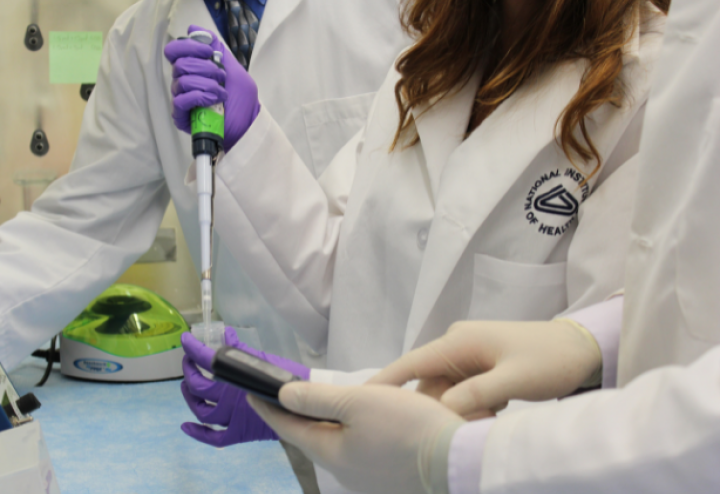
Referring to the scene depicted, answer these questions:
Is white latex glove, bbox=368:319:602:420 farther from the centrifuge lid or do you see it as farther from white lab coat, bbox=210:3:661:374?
the centrifuge lid

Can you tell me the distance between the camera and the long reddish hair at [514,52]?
0.72m

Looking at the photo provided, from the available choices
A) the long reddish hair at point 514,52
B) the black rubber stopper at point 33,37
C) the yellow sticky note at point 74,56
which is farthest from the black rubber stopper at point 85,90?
the long reddish hair at point 514,52

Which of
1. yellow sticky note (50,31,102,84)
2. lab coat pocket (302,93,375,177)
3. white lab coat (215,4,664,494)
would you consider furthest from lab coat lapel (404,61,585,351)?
yellow sticky note (50,31,102,84)

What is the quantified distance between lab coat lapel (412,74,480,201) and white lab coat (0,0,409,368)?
1.25 feet

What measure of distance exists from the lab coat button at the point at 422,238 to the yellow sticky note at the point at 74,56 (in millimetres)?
1123

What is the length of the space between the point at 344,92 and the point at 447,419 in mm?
1001

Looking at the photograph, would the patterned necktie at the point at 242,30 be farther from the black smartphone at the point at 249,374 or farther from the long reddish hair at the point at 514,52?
the black smartphone at the point at 249,374

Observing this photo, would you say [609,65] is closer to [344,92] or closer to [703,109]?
[703,109]

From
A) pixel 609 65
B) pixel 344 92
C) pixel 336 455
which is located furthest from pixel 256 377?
pixel 344 92

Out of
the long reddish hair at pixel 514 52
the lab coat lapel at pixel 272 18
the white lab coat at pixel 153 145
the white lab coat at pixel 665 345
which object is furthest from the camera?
the lab coat lapel at pixel 272 18

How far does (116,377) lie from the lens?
115 cm

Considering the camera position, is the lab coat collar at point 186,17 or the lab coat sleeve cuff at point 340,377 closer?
the lab coat sleeve cuff at point 340,377

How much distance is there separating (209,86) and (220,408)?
18.2 inches

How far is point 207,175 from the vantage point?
80cm
